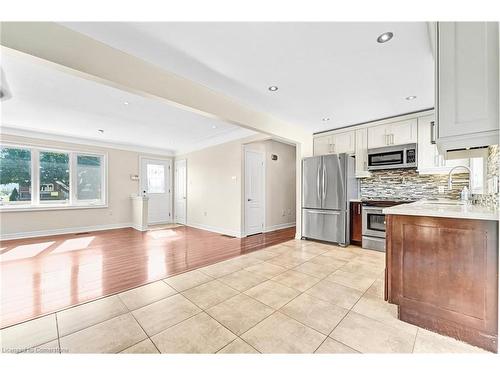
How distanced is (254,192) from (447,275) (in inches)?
160

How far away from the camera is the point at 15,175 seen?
482 centimetres

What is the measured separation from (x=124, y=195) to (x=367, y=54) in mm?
6725

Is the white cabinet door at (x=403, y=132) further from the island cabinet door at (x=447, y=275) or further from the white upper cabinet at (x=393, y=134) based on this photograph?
the island cabinet door at (x=447, y=275)

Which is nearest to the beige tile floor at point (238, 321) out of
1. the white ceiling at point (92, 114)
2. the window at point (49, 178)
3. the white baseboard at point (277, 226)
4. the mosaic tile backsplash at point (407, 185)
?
the mosaic tile backsplash at point (407, 185)

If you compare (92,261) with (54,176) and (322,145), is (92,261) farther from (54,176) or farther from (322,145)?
(322,145)

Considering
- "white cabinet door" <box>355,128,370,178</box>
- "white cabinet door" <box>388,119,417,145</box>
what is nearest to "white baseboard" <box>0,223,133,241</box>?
"white cabinet door" <box>355,128,370,178</box>

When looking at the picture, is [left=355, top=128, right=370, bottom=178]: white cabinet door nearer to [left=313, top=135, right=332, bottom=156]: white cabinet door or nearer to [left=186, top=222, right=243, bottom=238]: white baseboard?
[left=313, top=135, right=332, bottom=156]: white cabinet door

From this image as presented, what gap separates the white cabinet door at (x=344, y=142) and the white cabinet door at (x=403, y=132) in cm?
65

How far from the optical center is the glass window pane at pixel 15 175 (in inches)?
185

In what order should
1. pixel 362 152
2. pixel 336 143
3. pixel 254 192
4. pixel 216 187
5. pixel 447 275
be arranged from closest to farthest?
pixel 447 275 → pixel 362 152 → pixel 336 143 → pixel 254 192 → pixel 216 187

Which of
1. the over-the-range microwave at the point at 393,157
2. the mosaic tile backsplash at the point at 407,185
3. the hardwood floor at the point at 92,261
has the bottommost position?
the hardwood floor at the point at 92,261

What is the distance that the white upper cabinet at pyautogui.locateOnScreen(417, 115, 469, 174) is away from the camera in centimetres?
343

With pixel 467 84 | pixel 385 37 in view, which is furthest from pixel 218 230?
pixel 467 84

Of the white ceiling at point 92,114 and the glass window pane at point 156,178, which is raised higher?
the white ceiling at point 92,114
